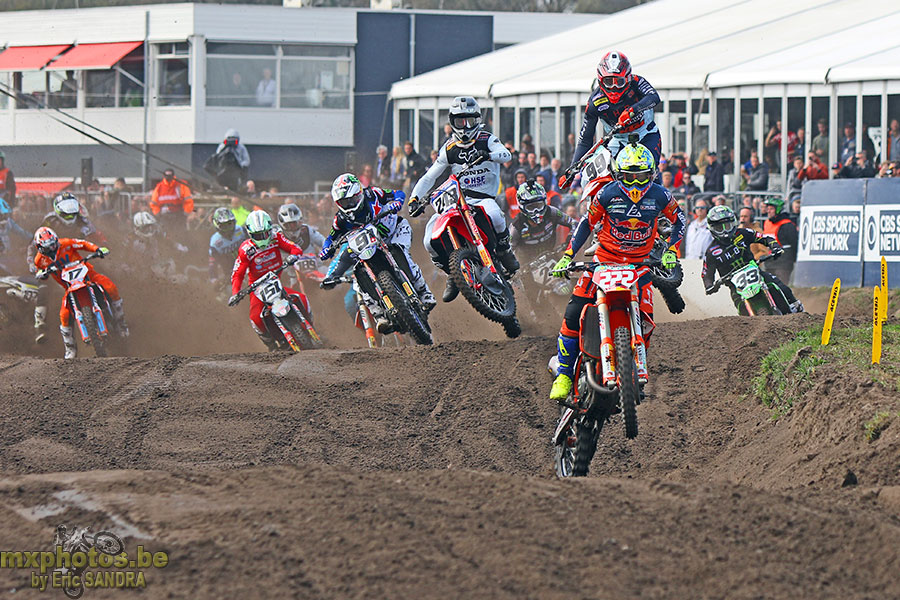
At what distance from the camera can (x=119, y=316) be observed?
1662 cm

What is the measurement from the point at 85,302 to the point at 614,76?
8184 mm

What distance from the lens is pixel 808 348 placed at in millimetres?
11039

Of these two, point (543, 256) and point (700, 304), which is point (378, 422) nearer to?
point (543, 256)

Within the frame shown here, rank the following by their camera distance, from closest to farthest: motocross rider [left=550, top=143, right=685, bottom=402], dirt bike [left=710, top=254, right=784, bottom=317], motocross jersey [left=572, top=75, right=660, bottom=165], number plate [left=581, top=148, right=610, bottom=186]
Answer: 1. motocross rider [left=550, top=143, right=685, bottom=402]
2. number plate [left=581, top=148, right=610, bottom=186]
3. motocross jersey [left=572, top=75, right=660, bottom=165]
4. dirt bike [left=710, top=254, right=784, bottom=317]

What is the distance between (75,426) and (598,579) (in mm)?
7198

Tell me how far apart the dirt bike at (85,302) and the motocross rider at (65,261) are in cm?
8

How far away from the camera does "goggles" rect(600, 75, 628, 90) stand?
11375 millimetres

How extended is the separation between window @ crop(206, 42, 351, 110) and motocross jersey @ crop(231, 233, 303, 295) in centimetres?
2012

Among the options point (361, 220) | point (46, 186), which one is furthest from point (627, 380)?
point (46, 186)

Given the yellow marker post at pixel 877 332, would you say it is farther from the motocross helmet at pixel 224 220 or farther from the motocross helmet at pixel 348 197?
the motocross helmet at pixel 224 220

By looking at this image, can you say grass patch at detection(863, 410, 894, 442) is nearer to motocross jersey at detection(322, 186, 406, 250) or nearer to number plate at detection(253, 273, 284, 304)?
motocross jersey at detection(322, 186, 406, 250)

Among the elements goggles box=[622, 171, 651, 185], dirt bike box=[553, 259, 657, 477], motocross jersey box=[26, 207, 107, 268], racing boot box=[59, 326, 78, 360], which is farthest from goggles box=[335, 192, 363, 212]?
motocross jersey box=[26, 207, 107, 268]

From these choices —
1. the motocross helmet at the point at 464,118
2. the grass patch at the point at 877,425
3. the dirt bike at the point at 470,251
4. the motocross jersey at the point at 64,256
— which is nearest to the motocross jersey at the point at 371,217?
the dirt bike at the point at 470,251

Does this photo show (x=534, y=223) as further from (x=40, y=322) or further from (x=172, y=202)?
(x=172, y=202)
